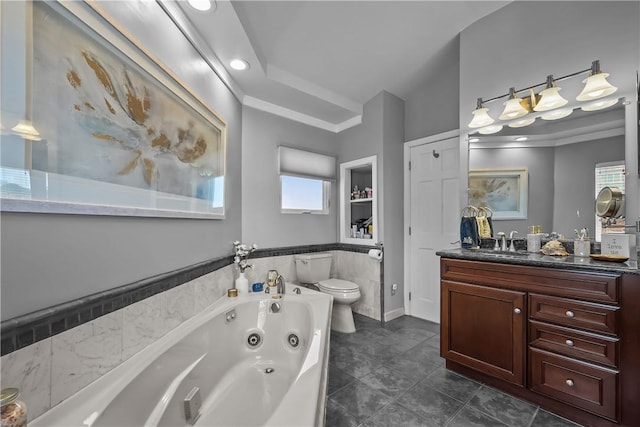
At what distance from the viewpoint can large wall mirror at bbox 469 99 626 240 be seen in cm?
158

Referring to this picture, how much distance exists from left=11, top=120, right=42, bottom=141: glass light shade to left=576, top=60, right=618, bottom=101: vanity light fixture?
112 inches

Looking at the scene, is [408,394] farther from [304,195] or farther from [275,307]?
[304,195]

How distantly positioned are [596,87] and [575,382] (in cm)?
181

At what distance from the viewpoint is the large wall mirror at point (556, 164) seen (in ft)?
5.17

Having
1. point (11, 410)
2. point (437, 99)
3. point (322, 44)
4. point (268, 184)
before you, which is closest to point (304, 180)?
point (268, 184)

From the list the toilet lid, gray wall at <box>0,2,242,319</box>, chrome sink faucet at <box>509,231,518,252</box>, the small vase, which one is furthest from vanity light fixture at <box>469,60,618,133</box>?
the small vase

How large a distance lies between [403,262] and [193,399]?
2439 millimetres

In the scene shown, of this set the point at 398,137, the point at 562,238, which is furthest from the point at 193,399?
the point at 398,137

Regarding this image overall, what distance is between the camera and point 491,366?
64.2 inches

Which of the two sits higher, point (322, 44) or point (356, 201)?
point (322, 44)

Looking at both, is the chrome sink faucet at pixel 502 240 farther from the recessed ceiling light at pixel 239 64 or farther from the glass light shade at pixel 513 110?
the recessed ceiling light at pixel 239 64

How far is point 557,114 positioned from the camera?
1.74 meters

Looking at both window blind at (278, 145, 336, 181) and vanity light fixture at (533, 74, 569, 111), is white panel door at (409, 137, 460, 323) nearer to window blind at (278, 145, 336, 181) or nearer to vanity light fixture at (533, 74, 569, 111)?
vanity light fixture at (533, 74, 569, 111)

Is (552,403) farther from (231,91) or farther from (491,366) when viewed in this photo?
(231,91)
